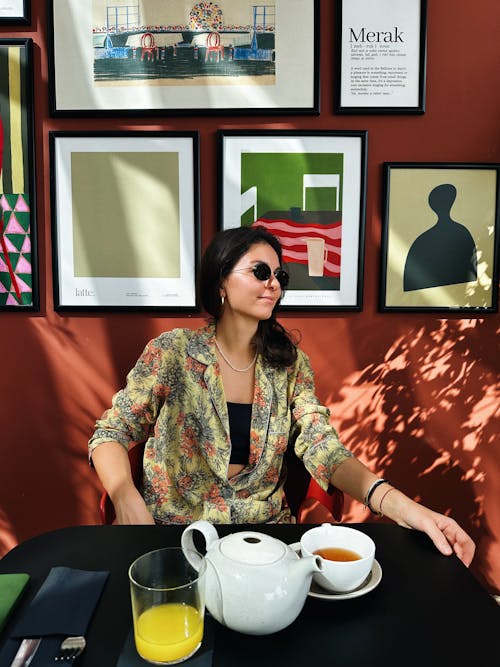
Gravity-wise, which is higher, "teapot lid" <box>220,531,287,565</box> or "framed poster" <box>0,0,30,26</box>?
"framed poster" <box>0,0,30,26</box>

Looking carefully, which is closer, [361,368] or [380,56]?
[380,56]

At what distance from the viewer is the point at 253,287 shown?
1.62 meters

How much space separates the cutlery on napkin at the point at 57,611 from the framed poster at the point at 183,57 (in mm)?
1695

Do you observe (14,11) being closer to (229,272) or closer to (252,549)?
(229,272)

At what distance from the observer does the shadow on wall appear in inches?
85.0

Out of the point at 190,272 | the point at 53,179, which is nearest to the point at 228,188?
the point at 190,272

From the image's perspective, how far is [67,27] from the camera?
6.66ft

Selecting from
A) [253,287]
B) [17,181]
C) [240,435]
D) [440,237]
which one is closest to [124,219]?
[17,181]

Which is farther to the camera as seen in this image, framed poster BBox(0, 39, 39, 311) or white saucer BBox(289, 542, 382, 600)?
framed poster BBox(0, 39, 39, 311)

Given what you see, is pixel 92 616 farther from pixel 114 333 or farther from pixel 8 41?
pixel 8 41

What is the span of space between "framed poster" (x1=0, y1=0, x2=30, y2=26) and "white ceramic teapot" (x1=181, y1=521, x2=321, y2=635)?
2099mm

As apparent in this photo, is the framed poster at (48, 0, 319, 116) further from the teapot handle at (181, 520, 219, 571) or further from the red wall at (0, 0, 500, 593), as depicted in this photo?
the teapot handle at (181, 520, 219, 571)

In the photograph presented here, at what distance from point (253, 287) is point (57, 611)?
1019 mm

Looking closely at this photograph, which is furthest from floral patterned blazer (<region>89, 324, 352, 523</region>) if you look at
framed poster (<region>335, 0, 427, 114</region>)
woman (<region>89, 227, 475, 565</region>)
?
framed poster (<region>335, 0, 427, 114</region>)
